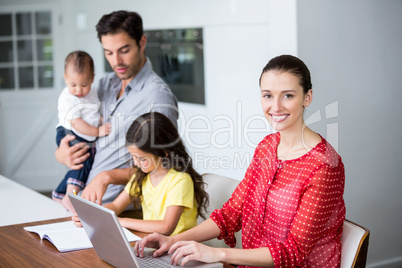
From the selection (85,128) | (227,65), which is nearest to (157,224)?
(85,128)

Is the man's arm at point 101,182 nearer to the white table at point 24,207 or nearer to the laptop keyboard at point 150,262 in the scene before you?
the white table at point 24,207

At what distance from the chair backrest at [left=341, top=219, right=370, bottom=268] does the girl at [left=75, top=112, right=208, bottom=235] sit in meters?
0.64

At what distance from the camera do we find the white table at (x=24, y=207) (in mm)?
2113

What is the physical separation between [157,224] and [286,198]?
1.71 ft

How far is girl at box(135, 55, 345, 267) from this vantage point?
1467 mm

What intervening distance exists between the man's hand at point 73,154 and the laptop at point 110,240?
1030mm

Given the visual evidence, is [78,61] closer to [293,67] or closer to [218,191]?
[218,191]

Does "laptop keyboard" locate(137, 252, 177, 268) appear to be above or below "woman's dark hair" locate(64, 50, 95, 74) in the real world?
below

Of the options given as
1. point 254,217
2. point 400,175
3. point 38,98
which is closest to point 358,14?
point 400,175

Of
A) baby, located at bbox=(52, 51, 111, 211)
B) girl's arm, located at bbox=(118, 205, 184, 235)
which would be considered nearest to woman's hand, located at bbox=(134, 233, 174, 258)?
girl's arm, located at bbox=(118, 205, 184, 235)

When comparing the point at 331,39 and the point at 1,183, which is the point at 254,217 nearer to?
the point at 331,39

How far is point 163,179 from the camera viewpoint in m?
2.01

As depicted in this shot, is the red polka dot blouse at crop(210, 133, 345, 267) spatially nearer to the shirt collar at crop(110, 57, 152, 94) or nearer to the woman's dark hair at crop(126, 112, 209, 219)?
the woman's dark hair at crop(126, 112, 209, 219)

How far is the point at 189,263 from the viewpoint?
145 centimetres
